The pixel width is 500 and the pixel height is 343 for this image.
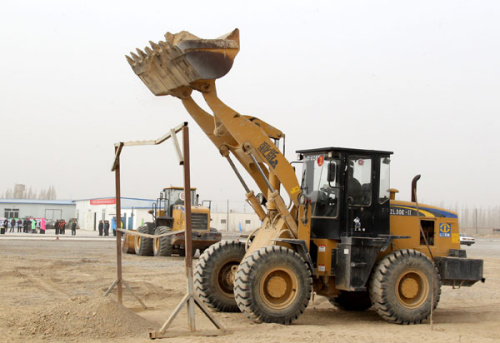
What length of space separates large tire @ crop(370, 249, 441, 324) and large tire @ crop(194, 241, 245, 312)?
249cm

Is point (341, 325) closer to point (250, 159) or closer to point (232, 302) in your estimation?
point (232, 302)

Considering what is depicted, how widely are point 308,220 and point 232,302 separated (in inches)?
82.8

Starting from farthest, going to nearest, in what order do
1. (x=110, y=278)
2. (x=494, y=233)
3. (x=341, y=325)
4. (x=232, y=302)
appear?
(x=494, y=233) → (x=110, y=278) → (x=232, y=302) → (x=341, y=325)

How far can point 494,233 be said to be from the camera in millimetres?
90438

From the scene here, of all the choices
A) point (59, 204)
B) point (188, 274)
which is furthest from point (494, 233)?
point (188, 274)

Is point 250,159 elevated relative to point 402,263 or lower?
elevated

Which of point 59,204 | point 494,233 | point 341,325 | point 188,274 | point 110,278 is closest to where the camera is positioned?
point 188,274

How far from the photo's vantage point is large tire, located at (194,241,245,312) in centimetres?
1127

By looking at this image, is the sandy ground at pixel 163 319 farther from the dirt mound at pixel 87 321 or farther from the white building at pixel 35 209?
the white building at pixel 35 209

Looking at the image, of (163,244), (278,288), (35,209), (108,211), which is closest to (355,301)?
(278,288)

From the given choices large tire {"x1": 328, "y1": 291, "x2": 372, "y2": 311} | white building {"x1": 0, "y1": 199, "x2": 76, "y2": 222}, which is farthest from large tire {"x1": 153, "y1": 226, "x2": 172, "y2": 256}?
white building {"x1": 0, "y1": 199, "x2": 76, "y2": 222}

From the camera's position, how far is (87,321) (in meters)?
9.07

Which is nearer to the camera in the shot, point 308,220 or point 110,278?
point 308,220

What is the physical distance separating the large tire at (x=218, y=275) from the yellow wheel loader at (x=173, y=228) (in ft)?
42.8
